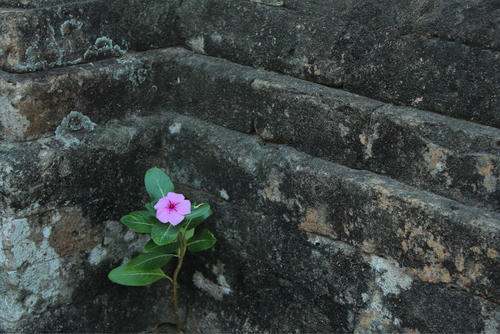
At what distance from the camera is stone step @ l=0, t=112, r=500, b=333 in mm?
2568

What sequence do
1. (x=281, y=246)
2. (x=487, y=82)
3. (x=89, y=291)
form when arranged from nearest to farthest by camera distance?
(x=487, y=82) < (x=281, y=246) < (x=89, y=291)

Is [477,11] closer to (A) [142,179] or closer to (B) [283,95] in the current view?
(B) [283,95]

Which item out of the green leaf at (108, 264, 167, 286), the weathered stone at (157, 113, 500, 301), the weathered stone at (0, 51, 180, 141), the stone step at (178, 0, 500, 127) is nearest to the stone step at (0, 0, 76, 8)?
the weathered stone at (0, 51, 180, 141)

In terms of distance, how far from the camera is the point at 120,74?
10.6 feet

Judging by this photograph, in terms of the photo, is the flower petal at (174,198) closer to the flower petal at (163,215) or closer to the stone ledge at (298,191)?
the flower petal at (163,215)

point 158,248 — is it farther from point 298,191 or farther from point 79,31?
point 79,31

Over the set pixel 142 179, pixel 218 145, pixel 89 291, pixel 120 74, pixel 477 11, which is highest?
pixel 477 11

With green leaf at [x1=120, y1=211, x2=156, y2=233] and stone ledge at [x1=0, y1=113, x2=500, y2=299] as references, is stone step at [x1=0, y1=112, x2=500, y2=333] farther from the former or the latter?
green leaf at [x1=120, y1=211, x2=156, y2=233]

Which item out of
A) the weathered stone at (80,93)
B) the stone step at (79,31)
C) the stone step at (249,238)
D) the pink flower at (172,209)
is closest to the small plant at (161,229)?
the pink flower at (172,209)

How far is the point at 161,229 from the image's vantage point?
298 cm

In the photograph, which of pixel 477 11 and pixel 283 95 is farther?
pixel 283 95

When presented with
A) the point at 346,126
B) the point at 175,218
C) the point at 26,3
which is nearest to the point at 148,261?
Result: the point at 175,218

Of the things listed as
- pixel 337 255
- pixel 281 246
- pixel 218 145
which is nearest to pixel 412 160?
pixel 337 255

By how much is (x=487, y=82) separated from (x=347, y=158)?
61cm
